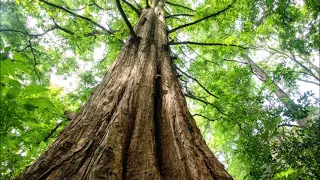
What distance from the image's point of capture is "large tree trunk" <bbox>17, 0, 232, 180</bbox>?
4.29 feet

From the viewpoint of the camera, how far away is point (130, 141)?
5.29ft

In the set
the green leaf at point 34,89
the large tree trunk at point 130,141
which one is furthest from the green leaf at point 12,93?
the large tree trunk at point 130,141

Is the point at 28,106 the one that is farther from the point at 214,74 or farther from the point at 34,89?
the point at 214,74

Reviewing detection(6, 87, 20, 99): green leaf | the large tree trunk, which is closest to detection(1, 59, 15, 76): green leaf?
detection(6, 87, 20, 99): green leaf

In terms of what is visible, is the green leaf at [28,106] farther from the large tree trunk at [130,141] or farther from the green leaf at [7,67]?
the large tree trunk at [130,141]

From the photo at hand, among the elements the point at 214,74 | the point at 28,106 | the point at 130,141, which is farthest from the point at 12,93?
the point at 214,74

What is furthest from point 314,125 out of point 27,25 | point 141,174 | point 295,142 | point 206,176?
point 27,25

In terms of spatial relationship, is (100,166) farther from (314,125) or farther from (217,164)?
(314,125)

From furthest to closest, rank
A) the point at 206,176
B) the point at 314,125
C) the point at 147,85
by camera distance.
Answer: the point at 314,125, the point at 147,85, the point at 206,176

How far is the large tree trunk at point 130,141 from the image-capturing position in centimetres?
131

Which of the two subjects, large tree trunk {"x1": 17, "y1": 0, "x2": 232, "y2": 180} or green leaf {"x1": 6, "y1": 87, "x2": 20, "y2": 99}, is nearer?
green leaf {"x1": 6, "y1": 87, "x2": 20, "y2": 99}

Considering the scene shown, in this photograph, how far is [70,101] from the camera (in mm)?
5625

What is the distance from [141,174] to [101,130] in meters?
0.50

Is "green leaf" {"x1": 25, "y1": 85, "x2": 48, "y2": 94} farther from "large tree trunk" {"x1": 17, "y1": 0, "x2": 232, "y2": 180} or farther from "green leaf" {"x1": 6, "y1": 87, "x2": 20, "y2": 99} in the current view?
"large tree trunk" {"x1": 17, "y1": 0, "x2": 232, "y2": 180}
